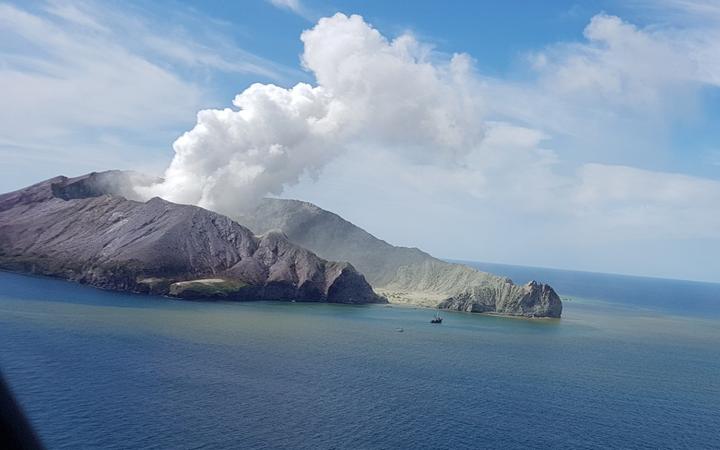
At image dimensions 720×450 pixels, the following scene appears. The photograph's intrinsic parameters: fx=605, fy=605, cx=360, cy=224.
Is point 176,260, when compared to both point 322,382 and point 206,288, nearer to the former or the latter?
point 206,288

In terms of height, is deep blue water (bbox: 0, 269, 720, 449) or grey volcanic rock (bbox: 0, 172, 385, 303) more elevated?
grey volcanic rock (bbox: 0, 172, 385, 303)

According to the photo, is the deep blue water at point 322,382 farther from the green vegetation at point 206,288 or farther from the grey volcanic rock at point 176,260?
the grey volcanic rock at point 176,260

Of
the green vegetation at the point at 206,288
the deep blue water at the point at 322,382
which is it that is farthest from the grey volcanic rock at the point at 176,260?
the deep blue water at the point at 322,382

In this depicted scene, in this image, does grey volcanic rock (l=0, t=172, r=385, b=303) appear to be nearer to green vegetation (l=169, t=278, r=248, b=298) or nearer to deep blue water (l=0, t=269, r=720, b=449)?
green vegetation (l=169, t=278, r=248, b=298)

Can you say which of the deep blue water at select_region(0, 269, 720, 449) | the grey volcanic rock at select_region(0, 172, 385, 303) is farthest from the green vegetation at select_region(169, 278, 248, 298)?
the deep blue water at select_region(0, 269, 720, 449)

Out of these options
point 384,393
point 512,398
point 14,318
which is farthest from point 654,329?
point 14,318

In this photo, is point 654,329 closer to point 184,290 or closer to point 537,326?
point 537,326
